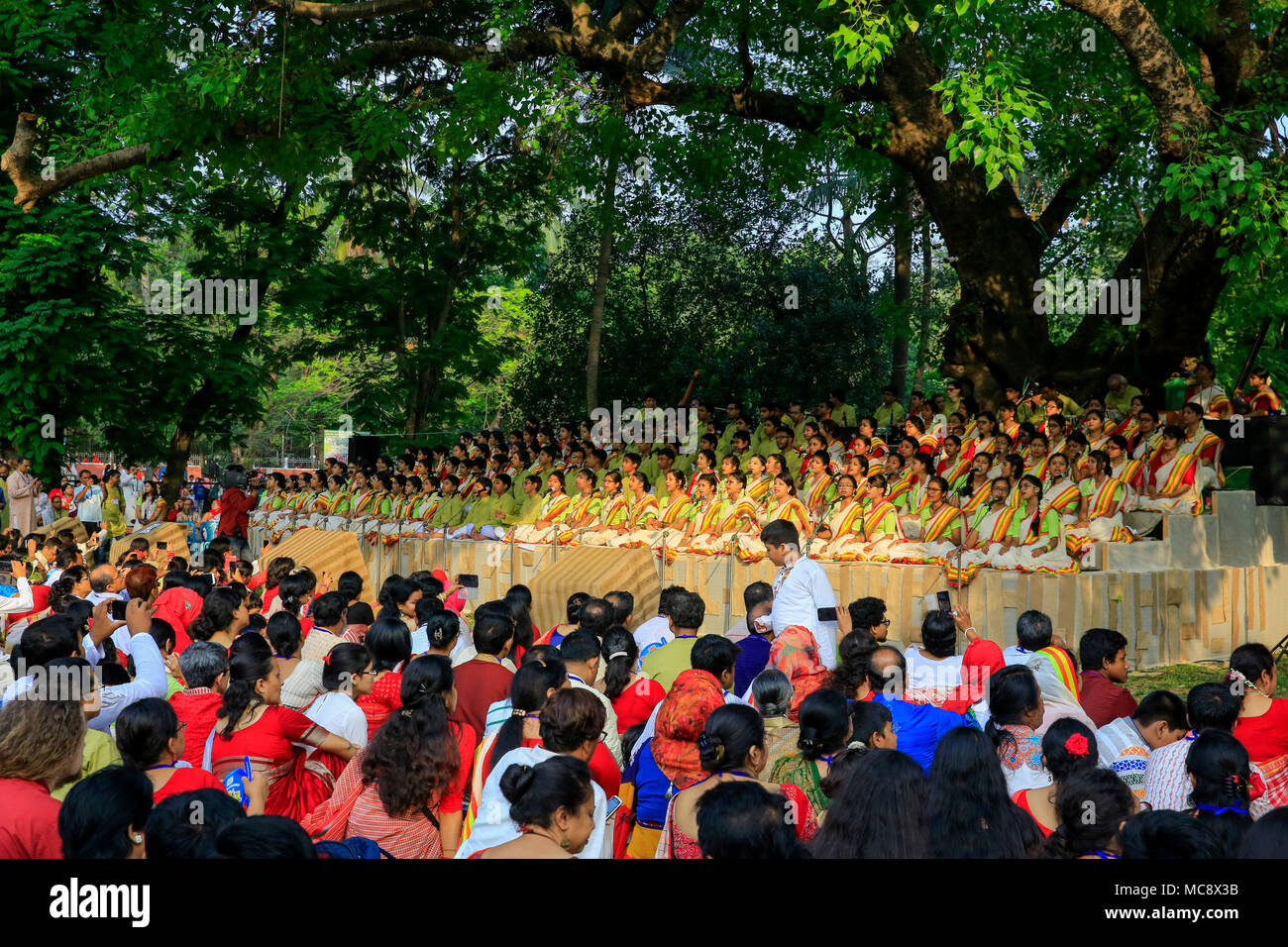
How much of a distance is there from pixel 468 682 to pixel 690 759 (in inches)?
66.4

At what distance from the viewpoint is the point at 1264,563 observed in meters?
12.4

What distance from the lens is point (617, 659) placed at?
5789 mm

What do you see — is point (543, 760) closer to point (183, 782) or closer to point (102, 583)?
point (183, 782)

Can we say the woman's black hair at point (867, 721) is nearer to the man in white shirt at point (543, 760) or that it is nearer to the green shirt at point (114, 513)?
the man in white shirt at point (543, 760)

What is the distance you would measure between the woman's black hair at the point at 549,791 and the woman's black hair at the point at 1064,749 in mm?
1656

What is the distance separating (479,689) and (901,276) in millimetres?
18451

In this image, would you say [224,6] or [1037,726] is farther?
[224,6]

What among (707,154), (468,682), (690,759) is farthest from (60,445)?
(690,759)

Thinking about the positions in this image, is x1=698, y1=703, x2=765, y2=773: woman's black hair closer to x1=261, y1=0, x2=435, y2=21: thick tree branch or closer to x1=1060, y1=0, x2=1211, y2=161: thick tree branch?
x1=1060, y1=0, x2=1211, y2=161: thick tree branch

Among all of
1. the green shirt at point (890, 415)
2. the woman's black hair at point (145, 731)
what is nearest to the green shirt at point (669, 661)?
the woman's black hair at point (145, 731)

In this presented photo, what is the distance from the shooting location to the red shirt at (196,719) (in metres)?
5.55

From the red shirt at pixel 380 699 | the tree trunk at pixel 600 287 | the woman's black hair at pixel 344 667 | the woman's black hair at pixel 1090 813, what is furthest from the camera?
the tree trunk at pixel 600 287

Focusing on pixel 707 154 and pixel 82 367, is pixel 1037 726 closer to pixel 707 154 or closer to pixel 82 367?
pixel 707 154

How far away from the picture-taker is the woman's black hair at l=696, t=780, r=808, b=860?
11.3 ft
